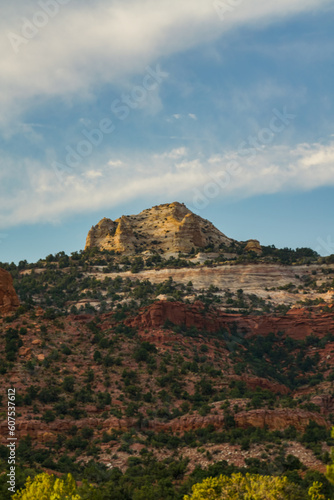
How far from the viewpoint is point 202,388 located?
67.9 meters

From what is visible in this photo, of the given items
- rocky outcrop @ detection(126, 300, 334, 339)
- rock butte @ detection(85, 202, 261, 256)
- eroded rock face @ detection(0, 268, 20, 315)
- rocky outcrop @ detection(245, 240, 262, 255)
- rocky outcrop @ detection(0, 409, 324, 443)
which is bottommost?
rocky outcrop @ detection(0, 409, 324, 443)

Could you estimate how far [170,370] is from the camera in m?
71.9

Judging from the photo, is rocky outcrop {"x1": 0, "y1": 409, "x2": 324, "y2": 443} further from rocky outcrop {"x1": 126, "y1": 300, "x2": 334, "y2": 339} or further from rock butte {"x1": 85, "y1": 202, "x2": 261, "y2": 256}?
rock butte {"x1": 85, "y1": 202, "x2": 261, "y2": 256}

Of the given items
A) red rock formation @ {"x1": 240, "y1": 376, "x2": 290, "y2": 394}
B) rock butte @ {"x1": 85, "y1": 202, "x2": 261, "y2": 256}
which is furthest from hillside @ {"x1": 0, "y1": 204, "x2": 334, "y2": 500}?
rock butte @ {"x1": 85, "y1": 202, "x2": 261, "y2": 256}

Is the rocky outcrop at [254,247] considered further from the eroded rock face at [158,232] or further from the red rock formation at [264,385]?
the red rock formation at [264,385]

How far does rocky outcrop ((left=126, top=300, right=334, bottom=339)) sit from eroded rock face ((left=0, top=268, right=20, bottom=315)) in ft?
55.3

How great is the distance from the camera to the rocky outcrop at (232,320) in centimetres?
8738

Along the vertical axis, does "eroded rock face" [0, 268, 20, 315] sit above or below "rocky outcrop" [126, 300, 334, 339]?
above

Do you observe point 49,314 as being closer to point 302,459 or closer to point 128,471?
point 128,471

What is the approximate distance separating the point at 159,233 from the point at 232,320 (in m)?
51.8

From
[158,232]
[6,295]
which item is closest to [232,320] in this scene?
[6,295]

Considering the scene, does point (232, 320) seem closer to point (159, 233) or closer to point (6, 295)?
point (6, 295)

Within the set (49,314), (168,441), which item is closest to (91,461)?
(168,441)

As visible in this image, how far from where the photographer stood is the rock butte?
13738cm
